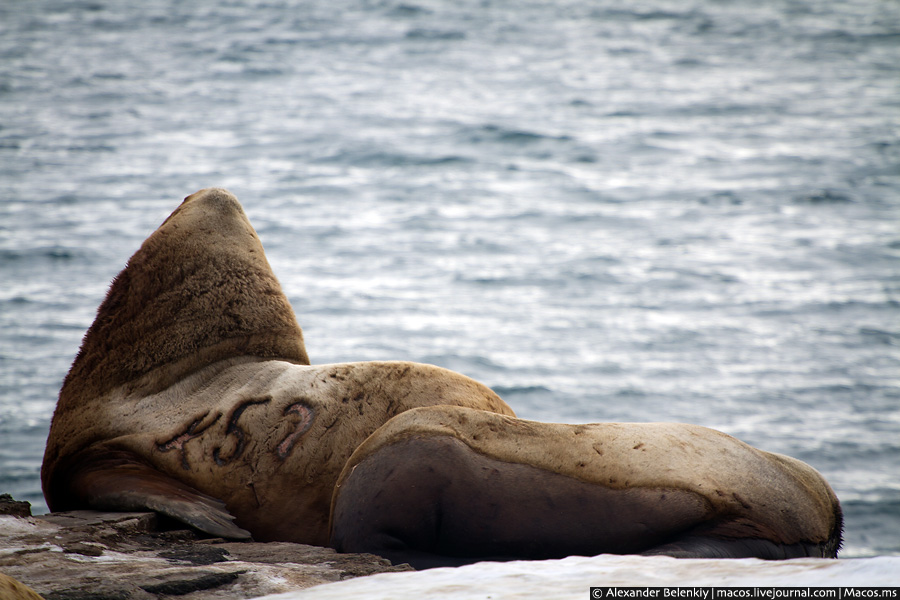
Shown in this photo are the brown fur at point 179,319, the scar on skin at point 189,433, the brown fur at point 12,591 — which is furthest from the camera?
the brown fur at point 179,319

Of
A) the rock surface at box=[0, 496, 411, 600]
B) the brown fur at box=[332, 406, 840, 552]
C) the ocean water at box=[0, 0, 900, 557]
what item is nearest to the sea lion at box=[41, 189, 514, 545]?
the rock surface at box=[0, 496, 411, 600]

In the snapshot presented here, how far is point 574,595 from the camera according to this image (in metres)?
2.15

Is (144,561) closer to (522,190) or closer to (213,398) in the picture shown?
(213,398)

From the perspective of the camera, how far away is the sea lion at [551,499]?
2.85 metres

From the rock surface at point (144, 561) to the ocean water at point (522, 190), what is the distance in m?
3.02

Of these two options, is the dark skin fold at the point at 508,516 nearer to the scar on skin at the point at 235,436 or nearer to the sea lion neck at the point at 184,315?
the scar on skin at the point at 235,436

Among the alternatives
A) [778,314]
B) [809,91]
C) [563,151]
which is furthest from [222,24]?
[778,314]

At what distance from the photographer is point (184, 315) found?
3.84 metres

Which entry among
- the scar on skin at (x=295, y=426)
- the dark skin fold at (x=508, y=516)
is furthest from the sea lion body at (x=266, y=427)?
the dark skin fold at (x=508, y=516)

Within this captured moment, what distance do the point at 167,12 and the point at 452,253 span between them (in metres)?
18.6

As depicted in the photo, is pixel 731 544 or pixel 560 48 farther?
pixel 560 48

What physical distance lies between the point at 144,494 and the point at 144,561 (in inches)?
20.0

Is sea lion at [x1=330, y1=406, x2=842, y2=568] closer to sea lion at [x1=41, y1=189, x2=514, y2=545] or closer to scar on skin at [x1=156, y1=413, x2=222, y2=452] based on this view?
sea lion at [x1=41, y1=189, x2=514, y2=545]

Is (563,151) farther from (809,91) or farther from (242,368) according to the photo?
(242,368)
